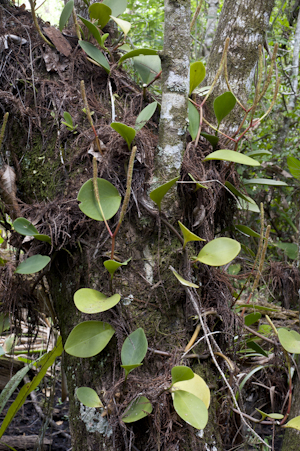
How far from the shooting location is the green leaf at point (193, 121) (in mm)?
959

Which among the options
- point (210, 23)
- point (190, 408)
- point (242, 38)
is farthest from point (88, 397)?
point (210, 23)

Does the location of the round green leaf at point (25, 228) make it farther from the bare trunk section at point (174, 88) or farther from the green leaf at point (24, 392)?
the green leaf at point (24, 392)

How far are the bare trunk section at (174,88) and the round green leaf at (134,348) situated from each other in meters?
0.40

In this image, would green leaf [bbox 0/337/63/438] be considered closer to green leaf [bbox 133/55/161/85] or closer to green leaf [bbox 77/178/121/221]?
green leaf [bbox 77/178/121/221]

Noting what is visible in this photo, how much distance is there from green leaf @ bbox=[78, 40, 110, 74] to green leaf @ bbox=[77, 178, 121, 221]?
0.47 metres

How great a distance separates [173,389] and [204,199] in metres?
0.51

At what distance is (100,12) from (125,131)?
1.79 feet

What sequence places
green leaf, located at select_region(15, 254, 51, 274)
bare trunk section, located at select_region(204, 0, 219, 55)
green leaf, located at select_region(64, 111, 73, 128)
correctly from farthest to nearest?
bare trunk section, located at select_region(204, 0, 219, 55)
green leaf, located at select_region(64, 111, 73, 128)
green leaf, located at select_region(15, 254, 51, 274)

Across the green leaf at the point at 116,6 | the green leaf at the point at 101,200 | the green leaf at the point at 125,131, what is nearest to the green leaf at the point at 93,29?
the green leaf at the point at 116,6

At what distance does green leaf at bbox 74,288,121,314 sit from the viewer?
720mm

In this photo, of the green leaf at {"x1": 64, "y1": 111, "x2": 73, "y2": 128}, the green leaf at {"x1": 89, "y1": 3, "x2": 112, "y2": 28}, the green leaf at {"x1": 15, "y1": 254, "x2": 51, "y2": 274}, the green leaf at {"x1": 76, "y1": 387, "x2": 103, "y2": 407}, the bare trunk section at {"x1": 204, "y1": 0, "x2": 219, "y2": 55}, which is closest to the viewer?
the green leaf at {"x1": 76, "y1": 387, "x2": 103, "y2": 407}

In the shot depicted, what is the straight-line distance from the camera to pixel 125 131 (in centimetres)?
82

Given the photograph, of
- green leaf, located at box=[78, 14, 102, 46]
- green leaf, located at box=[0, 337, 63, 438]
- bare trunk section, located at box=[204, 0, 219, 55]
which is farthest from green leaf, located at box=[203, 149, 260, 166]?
bare trunk section, located at box=[204, 0, 219, 55]

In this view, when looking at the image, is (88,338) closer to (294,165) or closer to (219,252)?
(219,252)
